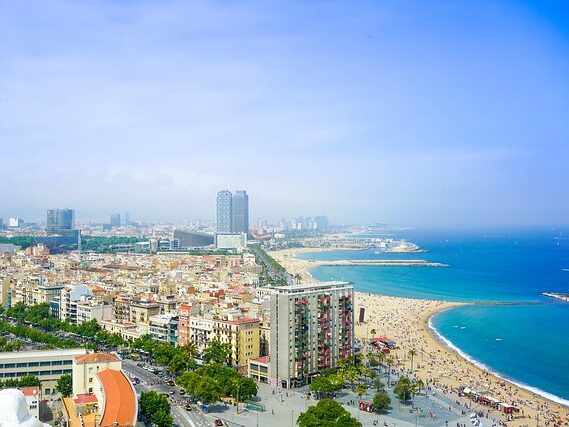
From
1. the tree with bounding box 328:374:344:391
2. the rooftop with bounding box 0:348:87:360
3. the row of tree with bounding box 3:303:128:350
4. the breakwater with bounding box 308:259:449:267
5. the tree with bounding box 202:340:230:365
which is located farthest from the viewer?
the breakwater with bounding box 308:259:449:267

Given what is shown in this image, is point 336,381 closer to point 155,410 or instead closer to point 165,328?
point 155,410

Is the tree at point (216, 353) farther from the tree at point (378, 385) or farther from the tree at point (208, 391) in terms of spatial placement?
the tree at point (378, 385)

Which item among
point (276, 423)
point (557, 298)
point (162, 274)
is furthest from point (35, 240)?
point (276, 423)

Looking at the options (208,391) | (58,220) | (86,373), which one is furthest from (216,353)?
(58,220)

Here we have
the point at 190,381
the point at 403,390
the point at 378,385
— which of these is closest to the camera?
the point at 190,381

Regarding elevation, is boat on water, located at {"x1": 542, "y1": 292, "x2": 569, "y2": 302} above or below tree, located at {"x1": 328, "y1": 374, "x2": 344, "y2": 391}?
below

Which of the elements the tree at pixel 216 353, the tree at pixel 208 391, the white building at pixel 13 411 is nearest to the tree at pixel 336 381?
the tree at pixel 208 391

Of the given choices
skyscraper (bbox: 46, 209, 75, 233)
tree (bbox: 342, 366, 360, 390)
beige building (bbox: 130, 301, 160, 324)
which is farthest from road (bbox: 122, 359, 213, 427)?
skyscraper (bbox: 46, 209, 75, 233)

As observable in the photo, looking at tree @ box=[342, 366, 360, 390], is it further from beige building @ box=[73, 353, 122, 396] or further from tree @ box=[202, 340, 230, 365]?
beige building @ box=[73, 353, 122, 396]
